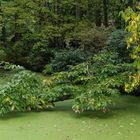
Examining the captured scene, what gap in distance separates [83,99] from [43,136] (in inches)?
56.6

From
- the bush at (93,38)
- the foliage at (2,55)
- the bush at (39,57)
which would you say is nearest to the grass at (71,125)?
the bush at (93,38)

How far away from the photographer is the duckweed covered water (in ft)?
19.6

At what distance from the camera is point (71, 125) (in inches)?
261

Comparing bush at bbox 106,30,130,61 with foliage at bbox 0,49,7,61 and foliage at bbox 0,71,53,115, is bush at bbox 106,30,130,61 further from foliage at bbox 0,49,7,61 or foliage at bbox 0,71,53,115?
foliage at bbox 0,49,7,61

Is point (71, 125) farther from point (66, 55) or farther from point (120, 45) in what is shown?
point (66, 55)

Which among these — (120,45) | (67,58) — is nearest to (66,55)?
(67,58)

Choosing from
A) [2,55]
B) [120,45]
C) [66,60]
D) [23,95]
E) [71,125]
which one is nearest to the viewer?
[71,125]

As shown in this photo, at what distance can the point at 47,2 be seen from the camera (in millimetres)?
14570

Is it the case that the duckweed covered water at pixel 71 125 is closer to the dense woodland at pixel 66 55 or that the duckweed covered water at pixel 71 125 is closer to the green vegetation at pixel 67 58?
the green vegetation at pixel 67 58

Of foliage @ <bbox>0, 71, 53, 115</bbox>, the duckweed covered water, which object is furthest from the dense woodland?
the duckweed covered water

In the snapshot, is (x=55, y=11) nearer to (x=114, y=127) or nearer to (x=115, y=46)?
(x=115, y=46)

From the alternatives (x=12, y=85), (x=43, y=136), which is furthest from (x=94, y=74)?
(x=43, y=136)

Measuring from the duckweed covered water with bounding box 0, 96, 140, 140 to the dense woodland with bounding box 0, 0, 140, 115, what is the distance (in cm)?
22

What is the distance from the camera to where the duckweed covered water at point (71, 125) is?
19.6 ft
